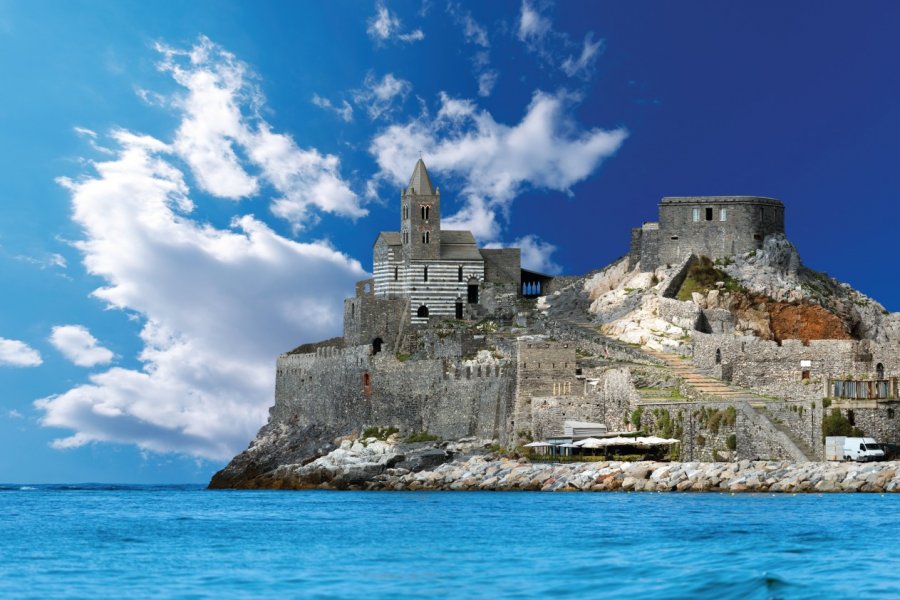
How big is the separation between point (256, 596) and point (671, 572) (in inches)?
351

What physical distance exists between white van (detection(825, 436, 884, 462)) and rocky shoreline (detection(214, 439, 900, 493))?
4.22ft

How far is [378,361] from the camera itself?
86562 millimetres

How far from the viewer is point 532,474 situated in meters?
67.5

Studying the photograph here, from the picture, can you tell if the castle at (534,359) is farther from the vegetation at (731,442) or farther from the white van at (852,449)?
the white van at (852,449)

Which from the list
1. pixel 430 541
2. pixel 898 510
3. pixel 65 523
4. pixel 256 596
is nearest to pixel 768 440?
pixel 898 510

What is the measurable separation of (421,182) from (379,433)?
16.3 meters

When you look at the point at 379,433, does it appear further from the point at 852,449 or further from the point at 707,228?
the point at 852,449

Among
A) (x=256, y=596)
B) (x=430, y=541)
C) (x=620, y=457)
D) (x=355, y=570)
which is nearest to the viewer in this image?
(x=256, y=596)

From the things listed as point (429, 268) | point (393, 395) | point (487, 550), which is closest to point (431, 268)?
point (429, 268)

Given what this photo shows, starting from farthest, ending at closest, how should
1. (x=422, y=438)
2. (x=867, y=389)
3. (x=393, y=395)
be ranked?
(x=393, y=395)
(x=422, y=438)
(x=867, y=389)

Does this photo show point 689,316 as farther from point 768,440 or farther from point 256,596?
A: point 256,596

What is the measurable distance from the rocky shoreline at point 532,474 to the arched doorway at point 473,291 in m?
13.1

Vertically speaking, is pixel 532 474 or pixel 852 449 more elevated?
pixel 852 449

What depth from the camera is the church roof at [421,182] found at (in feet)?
305
